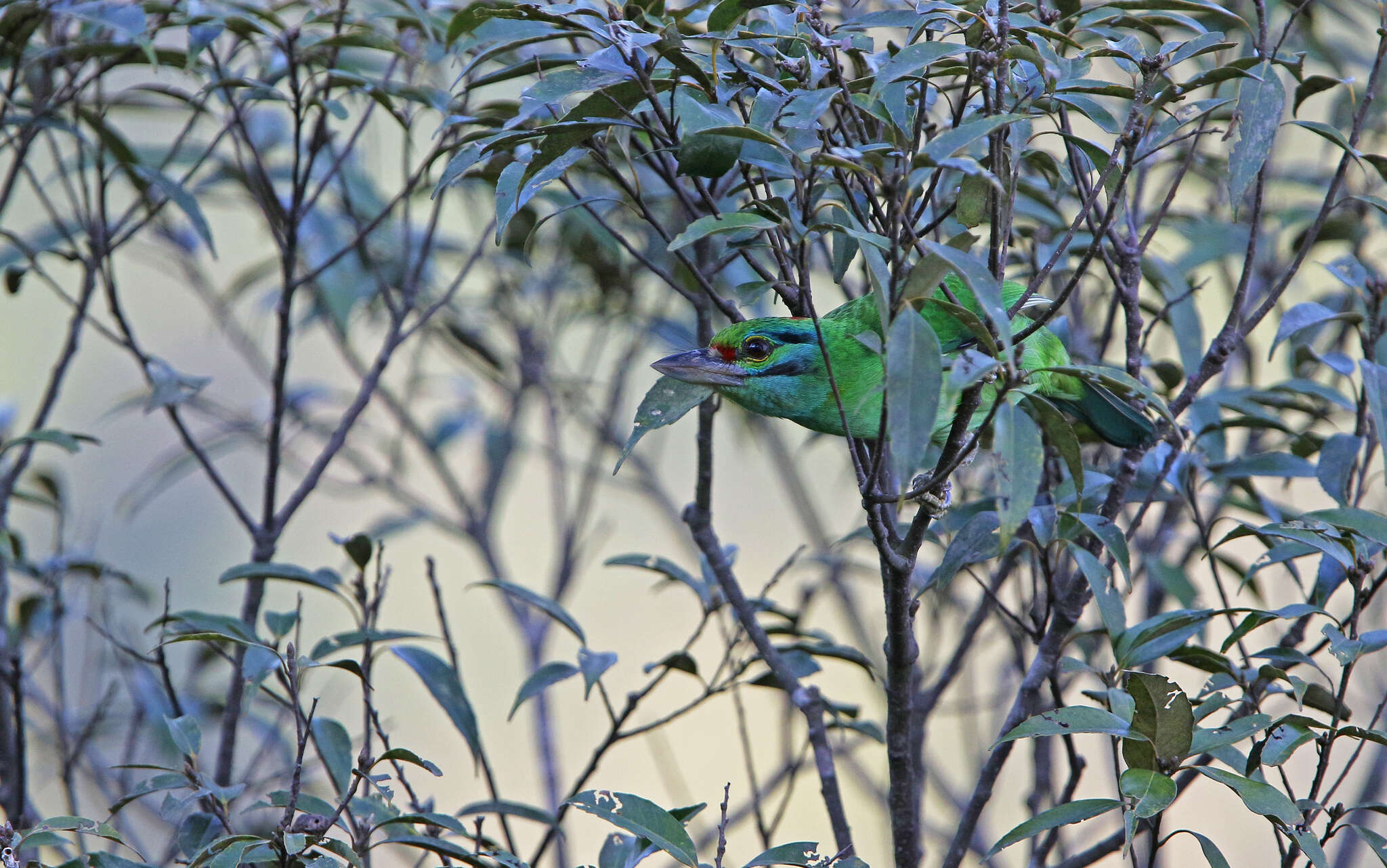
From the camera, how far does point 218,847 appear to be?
4.70 feet

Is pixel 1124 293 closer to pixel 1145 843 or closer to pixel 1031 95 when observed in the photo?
pixel 1031 95

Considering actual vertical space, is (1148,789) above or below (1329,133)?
below

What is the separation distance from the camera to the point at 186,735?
1.73 meters

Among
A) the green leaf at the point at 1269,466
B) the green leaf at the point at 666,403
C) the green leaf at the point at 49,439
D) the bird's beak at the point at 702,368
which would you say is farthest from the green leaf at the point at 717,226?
the green leaf at the point at 49,439

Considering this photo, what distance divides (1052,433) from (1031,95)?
0.51m

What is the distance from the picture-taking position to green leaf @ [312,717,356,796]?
201cm

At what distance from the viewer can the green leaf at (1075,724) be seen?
143 centimetres

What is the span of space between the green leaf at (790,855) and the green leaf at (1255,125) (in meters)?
1.06

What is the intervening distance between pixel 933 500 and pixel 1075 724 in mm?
330

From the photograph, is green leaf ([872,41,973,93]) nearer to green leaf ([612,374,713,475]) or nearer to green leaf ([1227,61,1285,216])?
green leaf ([1227,61,1285,216])

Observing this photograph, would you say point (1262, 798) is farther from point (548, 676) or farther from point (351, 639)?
point (351, 639)

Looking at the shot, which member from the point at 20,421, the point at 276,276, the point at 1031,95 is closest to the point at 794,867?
the point at 1031,95

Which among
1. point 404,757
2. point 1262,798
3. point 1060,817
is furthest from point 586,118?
point 1262,798

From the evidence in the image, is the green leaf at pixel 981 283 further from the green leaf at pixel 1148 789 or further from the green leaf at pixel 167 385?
the green leaf at pixel 167 385
